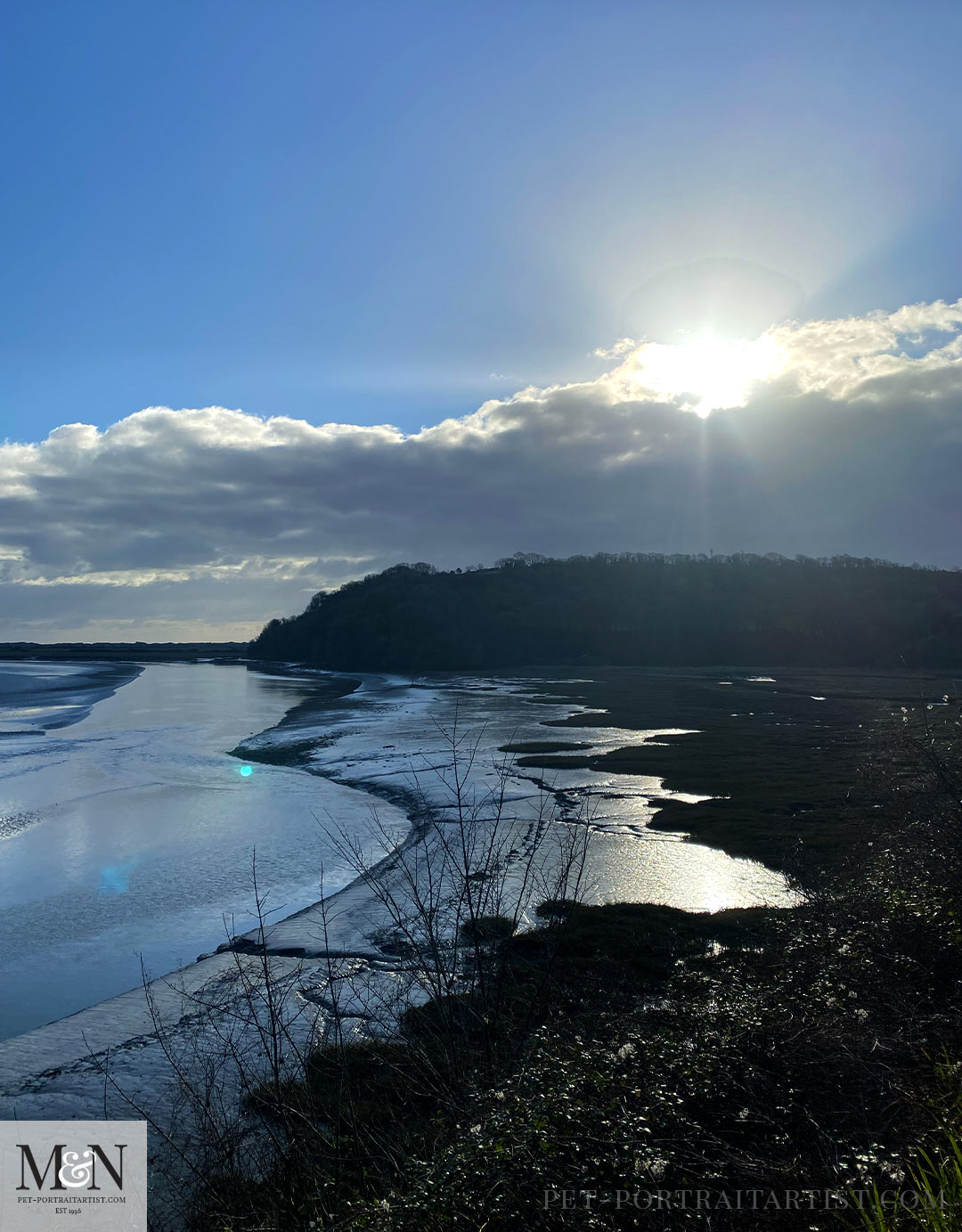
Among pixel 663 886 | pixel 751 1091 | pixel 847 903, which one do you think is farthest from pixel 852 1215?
pixel 663 886

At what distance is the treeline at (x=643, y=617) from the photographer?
123 metres

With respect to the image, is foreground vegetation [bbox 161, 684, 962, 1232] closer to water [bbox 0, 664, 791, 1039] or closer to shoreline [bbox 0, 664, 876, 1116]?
shoreline [bbox 0, 664, 876, 1116]

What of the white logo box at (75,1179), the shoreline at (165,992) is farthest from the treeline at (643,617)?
the white logo box at (75,1179)

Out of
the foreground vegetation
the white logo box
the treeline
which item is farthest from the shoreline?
the treeline

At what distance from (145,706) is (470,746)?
38.9 meters

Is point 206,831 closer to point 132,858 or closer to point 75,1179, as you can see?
point 132,858

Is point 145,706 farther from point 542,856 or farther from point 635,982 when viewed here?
point 635,982

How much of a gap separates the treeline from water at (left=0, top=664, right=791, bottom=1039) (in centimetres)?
8584

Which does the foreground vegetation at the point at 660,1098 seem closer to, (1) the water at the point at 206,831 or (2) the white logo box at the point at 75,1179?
(2) the white logo box at the point at 75,1179

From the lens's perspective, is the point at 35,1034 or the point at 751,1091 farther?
the point at 35,1034

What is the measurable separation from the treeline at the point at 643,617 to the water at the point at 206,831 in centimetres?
8584

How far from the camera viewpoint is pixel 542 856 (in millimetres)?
18078

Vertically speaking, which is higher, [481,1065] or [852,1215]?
[852,1215]

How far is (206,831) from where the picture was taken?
22234 millimetres
